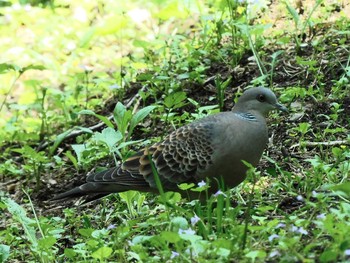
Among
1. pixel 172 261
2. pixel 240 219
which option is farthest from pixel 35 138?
pixel 172 261

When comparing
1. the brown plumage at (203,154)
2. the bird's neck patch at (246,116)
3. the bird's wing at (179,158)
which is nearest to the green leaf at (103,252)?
the brown plumage at (203,154)

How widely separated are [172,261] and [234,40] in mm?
3828

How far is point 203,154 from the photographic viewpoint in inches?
179

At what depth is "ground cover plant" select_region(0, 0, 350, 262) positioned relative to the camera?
3.53m

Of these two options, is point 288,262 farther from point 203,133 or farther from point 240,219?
point 203,133

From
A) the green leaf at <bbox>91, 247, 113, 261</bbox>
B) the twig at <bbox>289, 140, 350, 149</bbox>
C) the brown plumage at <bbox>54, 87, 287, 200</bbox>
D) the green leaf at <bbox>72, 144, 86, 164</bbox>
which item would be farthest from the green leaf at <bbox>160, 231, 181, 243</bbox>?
the green leaf at <bbox>72, 144, 86, 164</bbox>

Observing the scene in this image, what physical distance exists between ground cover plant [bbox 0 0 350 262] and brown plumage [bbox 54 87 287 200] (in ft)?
0.43

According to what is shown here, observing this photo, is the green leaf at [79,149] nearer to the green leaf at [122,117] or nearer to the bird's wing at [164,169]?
the green leaf at [122,117]

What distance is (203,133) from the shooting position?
4.64 metres

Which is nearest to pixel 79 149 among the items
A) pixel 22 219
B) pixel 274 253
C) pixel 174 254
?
pixel 22 219

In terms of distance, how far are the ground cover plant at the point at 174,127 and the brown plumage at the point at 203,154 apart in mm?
132

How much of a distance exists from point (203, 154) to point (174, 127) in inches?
49.3

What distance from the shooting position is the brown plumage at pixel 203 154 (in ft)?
14.7

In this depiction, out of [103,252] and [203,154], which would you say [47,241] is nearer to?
[103,252]
